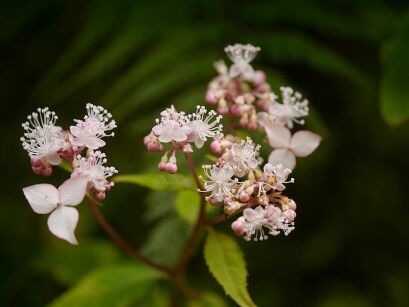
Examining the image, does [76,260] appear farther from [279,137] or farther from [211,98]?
[279,137]

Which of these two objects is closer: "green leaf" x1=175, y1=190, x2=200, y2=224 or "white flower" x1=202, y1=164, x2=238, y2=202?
"white flower" x1=202, y1=164, x2=238, y2=202

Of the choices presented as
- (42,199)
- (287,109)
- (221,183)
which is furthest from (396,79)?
(42,199)

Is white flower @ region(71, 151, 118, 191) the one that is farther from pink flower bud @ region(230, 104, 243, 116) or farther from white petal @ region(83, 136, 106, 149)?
pink flower bud @ region(230, 104, 243, 116)

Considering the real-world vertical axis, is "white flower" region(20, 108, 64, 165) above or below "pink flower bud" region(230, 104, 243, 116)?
above

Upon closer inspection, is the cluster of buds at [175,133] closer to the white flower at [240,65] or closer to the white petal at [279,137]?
the white petal at [279,137]

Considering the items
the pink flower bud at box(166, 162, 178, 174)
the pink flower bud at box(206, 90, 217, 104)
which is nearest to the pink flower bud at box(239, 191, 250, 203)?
the pink flower bud at box(166, 162, 178, 174)

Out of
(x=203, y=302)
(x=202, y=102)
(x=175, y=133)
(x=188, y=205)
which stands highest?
(x=175, y=133)

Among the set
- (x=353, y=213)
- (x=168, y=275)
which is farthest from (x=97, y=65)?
(x=353, y=213)
